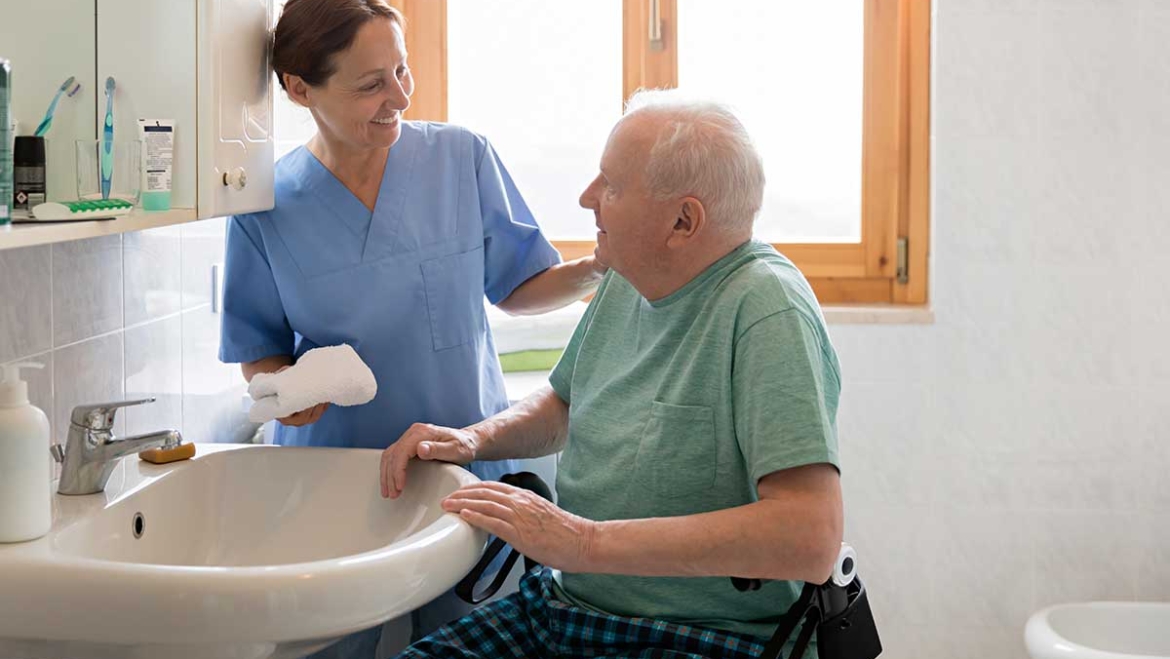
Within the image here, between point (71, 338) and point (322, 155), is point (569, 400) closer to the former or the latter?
point (322, 155)

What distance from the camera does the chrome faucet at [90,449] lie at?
1.45 metres

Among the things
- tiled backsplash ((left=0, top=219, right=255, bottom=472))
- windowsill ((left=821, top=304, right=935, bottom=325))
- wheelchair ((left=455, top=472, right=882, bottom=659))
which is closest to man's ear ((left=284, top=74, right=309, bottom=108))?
tiled backsplash ((left=0, top=219, right=255, bottom=472))

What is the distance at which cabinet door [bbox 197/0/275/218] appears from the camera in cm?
155

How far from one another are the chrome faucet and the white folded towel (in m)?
0.24

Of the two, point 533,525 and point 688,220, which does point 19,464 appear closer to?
point 533,525

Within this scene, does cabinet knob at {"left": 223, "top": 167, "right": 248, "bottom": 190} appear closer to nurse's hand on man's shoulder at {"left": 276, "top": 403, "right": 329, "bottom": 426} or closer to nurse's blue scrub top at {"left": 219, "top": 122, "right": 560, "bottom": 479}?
nurse's blue scrub top at {"left": 219, "top": 122, "right": 560, "bottom": 479}

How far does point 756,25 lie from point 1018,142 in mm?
628

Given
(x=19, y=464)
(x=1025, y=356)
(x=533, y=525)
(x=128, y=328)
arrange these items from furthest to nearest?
(x=1025, y=356) < (x=128, y=328) < (x=533, y=525) < (x=19, y=464)

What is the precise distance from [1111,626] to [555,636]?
1454 millimetres

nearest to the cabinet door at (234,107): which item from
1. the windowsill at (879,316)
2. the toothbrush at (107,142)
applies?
the toothbrush at (107,142)

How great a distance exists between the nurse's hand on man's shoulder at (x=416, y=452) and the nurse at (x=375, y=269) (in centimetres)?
19

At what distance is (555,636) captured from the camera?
5.21 ft

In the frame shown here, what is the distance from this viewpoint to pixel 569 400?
182 centimetres

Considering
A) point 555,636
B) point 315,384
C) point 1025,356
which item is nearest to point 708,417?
point 555,636
